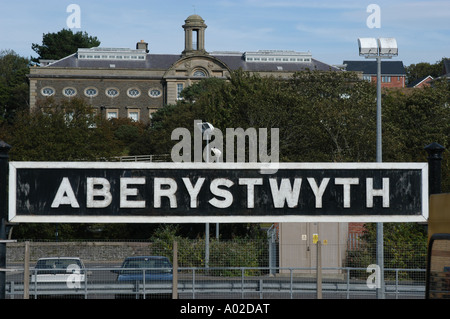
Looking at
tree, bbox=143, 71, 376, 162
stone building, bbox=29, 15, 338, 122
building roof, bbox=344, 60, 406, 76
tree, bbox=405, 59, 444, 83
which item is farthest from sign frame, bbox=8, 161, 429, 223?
tree, bbox=405, 59, 444, 83

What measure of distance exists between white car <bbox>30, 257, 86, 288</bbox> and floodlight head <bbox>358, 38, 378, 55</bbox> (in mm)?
Answer: 11381

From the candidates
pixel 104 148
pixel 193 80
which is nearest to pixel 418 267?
pixel 104 148

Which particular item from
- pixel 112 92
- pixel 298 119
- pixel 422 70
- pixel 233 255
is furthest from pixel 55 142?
pixel 422 70

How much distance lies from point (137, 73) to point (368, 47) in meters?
86.2

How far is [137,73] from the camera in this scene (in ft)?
353

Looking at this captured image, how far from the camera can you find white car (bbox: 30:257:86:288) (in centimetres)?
1659

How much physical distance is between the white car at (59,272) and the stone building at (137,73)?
279 feet

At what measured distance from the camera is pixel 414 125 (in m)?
65.8

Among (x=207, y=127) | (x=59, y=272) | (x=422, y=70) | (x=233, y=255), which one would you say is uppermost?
(x=422, y=70)

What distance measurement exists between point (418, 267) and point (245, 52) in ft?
309

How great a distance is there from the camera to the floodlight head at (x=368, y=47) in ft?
77.4

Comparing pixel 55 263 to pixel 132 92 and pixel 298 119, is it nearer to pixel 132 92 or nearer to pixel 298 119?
pixel 298 119
